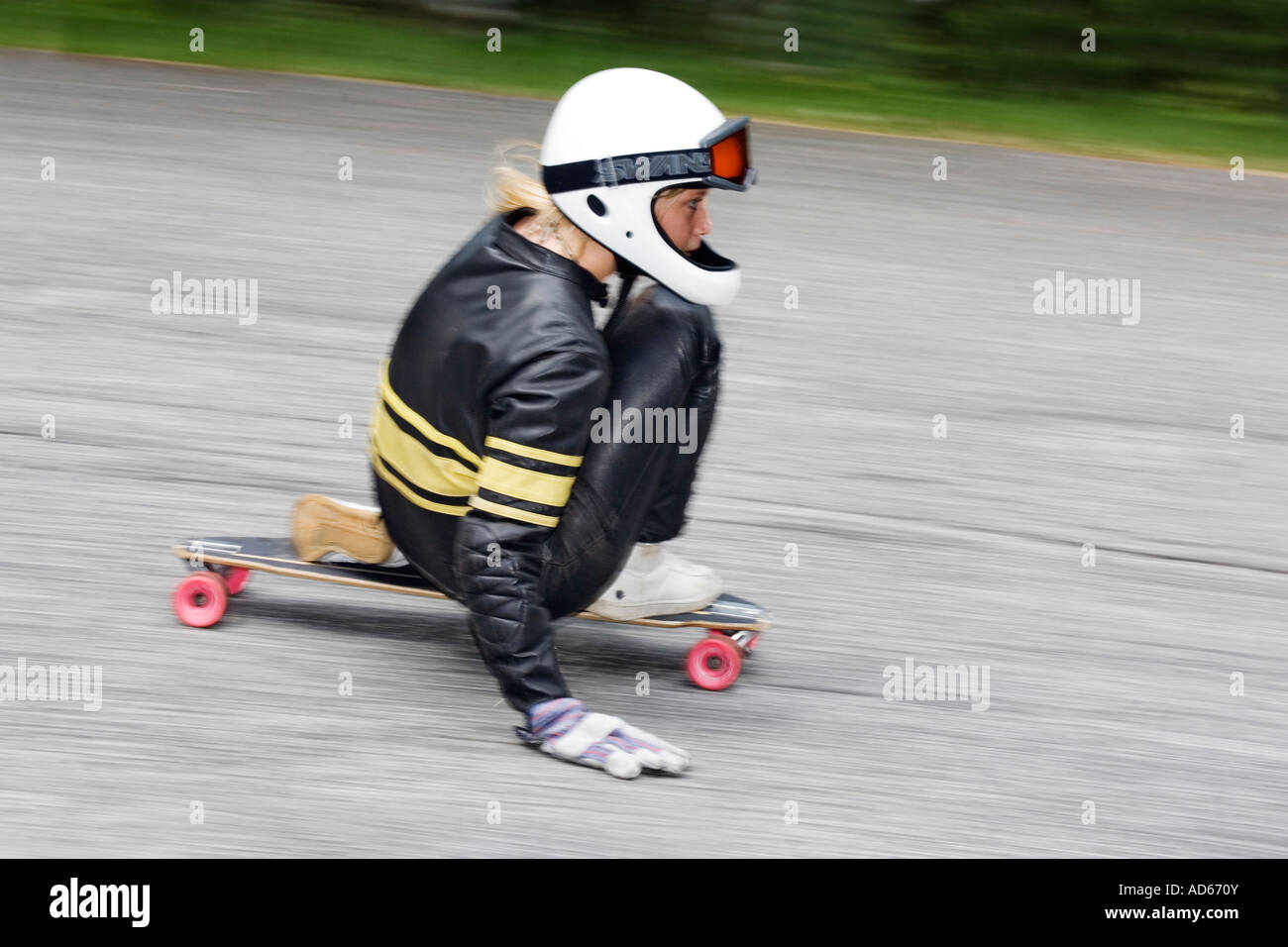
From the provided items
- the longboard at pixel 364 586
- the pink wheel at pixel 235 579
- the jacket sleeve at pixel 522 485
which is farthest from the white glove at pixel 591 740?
the pink wheel at pixel 235 579

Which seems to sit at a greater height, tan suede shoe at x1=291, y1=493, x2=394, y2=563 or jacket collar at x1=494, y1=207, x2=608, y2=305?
jacket collar at x1=494, y1=207, x2=608, y2=305

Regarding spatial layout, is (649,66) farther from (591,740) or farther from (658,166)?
(591,740)

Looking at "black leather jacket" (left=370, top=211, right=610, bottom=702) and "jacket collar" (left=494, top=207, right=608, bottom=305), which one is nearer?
"black leather jacket" (left=370, top=211, right=610, bottom=702)

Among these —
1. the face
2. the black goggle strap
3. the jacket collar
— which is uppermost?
the black goggle strap

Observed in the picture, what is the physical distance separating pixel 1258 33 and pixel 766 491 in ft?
23.1

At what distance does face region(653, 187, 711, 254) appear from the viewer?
12.1ft

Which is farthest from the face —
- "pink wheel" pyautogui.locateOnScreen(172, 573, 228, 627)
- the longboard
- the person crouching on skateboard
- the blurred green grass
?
the blurred green grass

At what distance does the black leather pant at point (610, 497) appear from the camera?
12.2 feet

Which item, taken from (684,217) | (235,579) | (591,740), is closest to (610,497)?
(591,740)

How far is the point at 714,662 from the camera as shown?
4.23 metres

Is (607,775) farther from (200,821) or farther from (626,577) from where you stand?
(200,821)

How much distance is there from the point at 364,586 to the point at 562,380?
3.05ft

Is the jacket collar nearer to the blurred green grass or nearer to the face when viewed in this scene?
the face

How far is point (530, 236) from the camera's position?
147 inches
